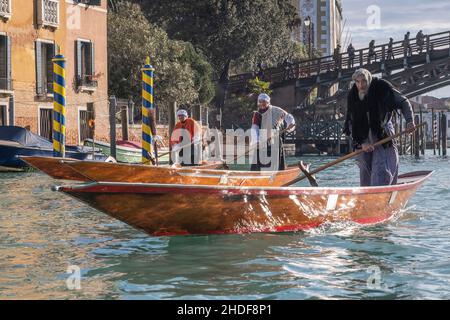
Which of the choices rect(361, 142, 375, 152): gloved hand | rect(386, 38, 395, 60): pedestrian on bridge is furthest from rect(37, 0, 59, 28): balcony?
rect(386, 38, 395, 60): pedestrian on bridge

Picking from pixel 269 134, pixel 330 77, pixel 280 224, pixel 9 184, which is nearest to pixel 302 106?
pixel 330 77

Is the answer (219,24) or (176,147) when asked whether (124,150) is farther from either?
(219,24)

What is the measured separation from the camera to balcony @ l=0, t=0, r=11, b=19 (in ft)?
76.3

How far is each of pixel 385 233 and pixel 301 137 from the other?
30344 mm

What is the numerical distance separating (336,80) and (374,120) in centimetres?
3267

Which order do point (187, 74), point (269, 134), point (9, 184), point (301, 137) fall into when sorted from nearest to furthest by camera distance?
point (269, 134) → point (9, 184) → point (187, 74) → point (301, 137)

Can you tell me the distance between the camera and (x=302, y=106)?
140 ft

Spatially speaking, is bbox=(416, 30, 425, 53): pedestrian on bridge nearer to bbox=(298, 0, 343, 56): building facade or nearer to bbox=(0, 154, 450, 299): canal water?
bbox=(0, 154, 450, 299): canal water

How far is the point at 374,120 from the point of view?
8.86 meters

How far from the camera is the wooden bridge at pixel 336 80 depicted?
3822 centimetres

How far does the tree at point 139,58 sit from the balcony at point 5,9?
698 cm

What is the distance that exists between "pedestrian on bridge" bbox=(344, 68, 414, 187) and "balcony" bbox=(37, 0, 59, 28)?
57.4 ft

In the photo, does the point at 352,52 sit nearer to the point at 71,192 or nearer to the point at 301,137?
the point at 301,137

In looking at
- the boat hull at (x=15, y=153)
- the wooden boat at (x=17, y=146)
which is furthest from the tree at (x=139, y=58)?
the boat hull at (x=15, y=153)
